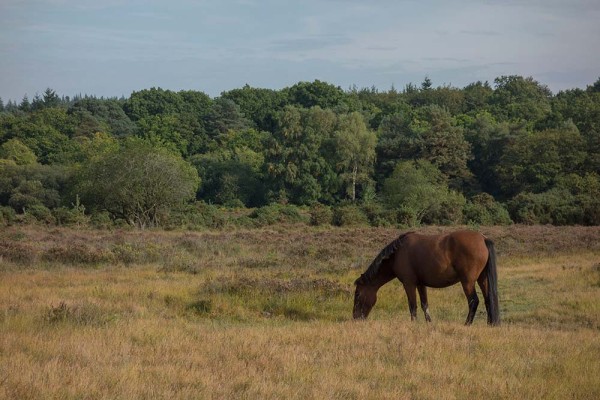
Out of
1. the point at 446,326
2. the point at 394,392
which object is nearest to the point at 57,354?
the point at 394,392

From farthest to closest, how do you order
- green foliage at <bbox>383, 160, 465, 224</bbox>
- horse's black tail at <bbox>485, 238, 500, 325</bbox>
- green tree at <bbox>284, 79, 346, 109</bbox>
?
green tree at <bbox>284, 79, 346, 109</bbox> < green foliage at <bbox>383, 160, 465, 224</bbox> < horse's black tail at <bbox>485, 238, 500, 325</bbox>

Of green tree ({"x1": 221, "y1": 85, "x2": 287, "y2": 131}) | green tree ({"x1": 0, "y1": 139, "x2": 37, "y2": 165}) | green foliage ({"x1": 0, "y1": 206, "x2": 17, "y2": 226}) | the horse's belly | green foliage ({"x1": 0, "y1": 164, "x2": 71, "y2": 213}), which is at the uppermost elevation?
green tree ({"x1": 221, "y1": 85, "x2": 287, "y2": 131})

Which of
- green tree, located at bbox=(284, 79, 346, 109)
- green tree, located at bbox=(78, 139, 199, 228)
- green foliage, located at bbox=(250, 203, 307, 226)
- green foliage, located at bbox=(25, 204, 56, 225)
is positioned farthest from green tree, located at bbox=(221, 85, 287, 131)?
green foliage, located at bbox=(25, 204, 56, 225)

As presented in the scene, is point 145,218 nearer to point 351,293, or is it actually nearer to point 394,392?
point 351,293

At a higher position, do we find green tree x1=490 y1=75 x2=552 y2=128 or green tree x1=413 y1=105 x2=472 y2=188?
green tree x1=490 y1=75 x2=552 y2=128

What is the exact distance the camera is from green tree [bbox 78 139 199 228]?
46188 mm

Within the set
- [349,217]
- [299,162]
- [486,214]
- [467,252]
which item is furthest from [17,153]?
[467,252]

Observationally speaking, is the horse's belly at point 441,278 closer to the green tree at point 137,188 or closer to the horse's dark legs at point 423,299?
the horse's dark legs at point 423,299

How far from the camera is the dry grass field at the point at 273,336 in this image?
7.60 m

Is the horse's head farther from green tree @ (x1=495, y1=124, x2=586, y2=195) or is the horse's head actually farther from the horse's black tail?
green tree @ (x1=495, y1=124, x2=586, y2=195)

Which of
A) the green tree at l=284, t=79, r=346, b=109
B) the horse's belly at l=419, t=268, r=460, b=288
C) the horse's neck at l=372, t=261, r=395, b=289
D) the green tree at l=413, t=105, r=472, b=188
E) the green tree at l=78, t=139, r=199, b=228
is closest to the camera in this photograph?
the horse's belly at l=419, t=268, r=460, b=288

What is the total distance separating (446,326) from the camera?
1157 cm

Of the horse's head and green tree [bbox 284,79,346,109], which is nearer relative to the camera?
the horse's head

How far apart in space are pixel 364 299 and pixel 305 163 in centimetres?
5224
